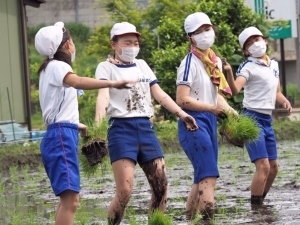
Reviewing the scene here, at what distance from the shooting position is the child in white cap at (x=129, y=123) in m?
8.04

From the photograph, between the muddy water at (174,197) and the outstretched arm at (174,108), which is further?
the muddy water at (174,197)

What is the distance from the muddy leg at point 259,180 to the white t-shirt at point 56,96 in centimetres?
300

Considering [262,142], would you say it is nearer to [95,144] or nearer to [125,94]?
[125,94]

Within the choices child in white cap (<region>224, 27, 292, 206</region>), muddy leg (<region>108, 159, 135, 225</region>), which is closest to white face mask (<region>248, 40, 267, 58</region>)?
child in white cap (<region>224, 27, 292, 206</region>)

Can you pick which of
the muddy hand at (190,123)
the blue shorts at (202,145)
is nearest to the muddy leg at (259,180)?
the blue shorts at (202,145)

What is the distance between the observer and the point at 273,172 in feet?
33.7

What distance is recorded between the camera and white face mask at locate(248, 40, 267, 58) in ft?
33.0

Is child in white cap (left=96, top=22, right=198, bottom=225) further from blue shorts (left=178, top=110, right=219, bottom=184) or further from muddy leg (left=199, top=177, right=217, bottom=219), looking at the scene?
muddy leg (left=199, top=177, right=217, bottom=219)

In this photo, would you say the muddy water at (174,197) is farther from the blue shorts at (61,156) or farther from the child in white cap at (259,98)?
the blue shorts at (61,156)

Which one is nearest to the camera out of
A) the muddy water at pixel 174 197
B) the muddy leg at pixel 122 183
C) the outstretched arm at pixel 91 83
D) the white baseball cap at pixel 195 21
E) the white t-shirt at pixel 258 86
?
the outstretched arm at pixel 91 83

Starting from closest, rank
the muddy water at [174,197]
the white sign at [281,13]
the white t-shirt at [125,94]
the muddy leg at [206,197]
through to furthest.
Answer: the white t-shirt at [125,94]
the muddy leg at [206,197]
the muddy water at [174,197]
the white sign at [281,13]

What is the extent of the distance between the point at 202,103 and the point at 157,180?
2.46 feet

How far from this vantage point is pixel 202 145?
8539 millimetres

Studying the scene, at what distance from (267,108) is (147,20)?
15219 mm
